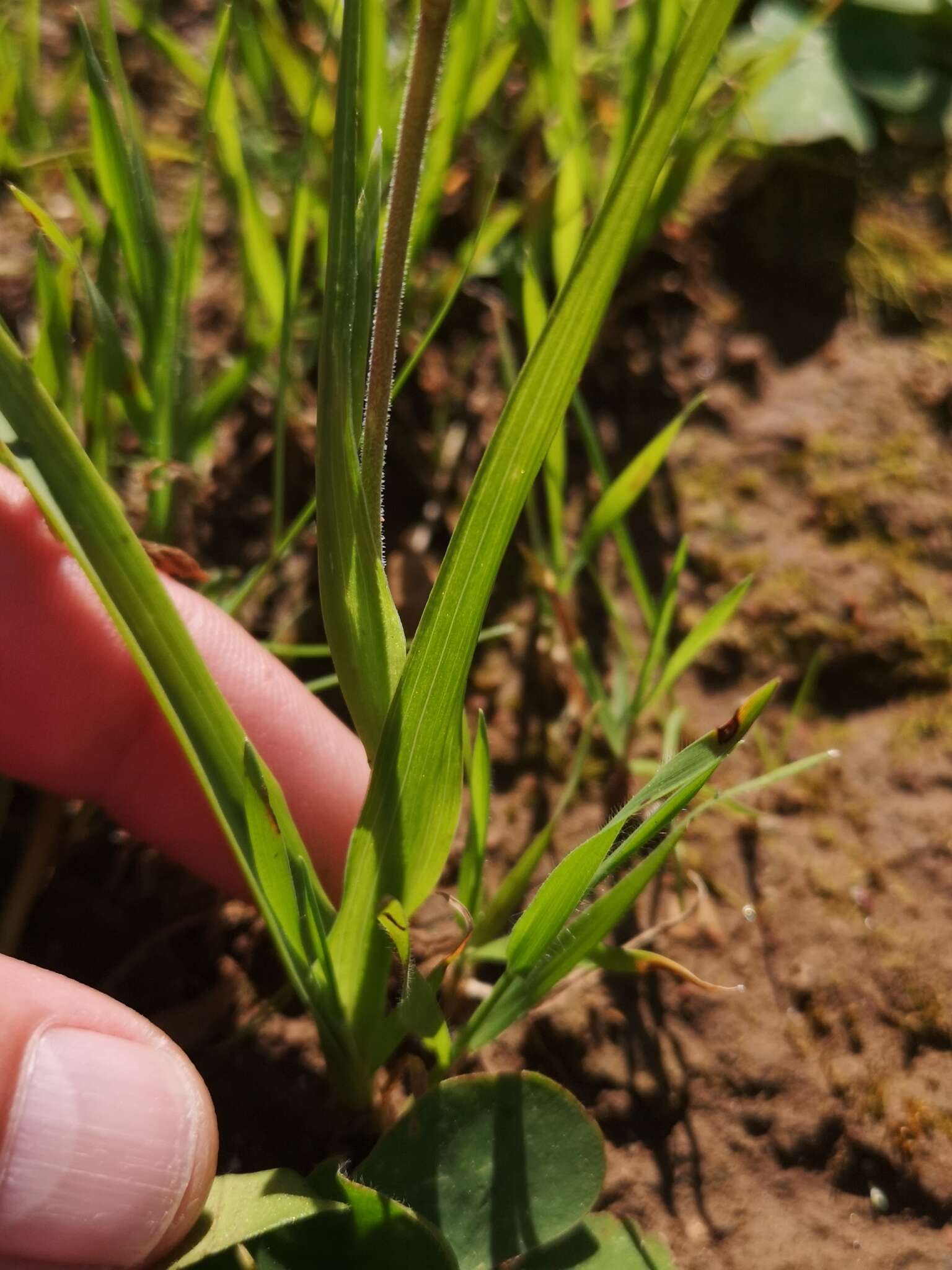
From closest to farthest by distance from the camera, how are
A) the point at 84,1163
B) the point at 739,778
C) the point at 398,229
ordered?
the point at 398,229 < the point at 84,1163 < the point at 739,778

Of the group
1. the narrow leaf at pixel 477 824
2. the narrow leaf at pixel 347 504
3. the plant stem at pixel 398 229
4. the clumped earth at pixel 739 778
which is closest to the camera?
the plant stem at pixel 398 229

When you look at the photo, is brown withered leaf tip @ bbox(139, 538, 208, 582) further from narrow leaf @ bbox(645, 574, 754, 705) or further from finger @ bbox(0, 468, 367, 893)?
narrow leaf @ bbox(645, 574, 754, 705)

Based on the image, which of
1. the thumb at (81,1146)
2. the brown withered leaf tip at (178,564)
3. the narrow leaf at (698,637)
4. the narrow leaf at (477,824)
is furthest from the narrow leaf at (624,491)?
the thumb at (81,1146)

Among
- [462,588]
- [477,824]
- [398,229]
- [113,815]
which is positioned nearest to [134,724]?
[113,815]

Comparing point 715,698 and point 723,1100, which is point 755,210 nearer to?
point 715,698

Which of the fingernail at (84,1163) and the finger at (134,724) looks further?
the finger at (134,724)

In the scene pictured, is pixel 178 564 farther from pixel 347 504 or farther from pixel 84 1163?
pixel 84 1163

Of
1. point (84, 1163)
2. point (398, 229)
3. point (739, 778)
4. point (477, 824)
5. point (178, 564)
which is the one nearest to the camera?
point (398, 229)

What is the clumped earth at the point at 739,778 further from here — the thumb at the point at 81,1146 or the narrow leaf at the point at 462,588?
the narrow leaf at the point at 462,588
